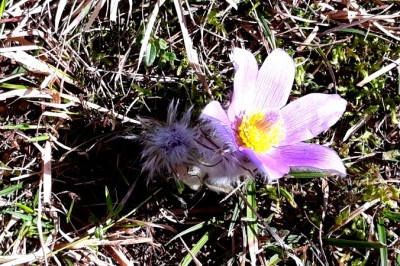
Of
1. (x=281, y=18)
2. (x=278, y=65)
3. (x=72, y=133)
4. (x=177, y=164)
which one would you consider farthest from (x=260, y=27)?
(x=72, y=133)

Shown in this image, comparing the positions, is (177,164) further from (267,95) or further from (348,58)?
(348,58)

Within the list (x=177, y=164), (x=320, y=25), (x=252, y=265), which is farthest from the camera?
(x=320, y=25)

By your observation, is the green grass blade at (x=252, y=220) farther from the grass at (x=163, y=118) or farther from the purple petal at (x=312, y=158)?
the purple petal at (x=312, y=158)

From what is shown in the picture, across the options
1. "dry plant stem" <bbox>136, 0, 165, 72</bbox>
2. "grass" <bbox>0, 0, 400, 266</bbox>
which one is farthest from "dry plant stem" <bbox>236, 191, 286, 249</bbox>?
"dry plant stem" <bbox>136, 0, 165, 72</bbox>

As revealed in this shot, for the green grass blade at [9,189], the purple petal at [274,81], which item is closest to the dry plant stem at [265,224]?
the purple petal at [274,81]

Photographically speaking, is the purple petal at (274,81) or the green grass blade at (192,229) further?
the green grass blade at (192,229)

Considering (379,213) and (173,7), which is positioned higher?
(173,7)

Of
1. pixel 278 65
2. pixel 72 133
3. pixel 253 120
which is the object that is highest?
pixel 278 65
